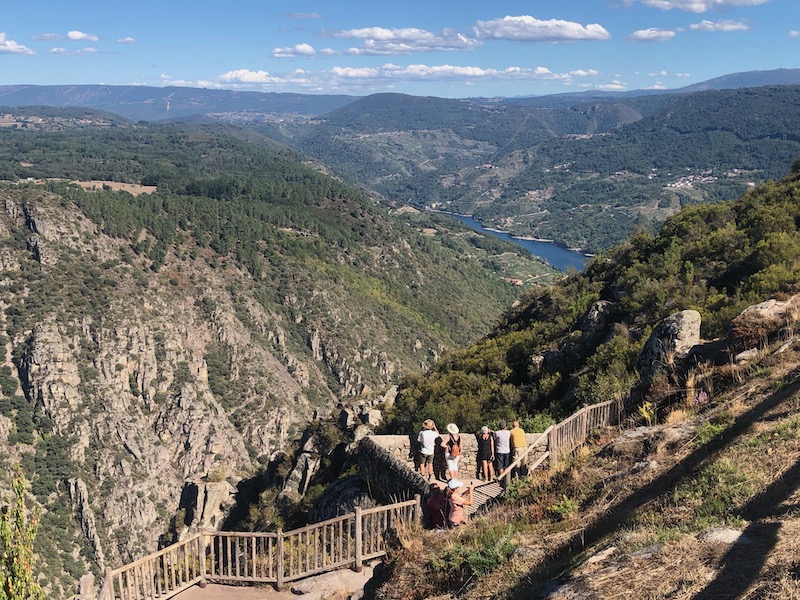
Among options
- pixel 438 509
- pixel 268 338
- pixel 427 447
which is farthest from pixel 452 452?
pixel 268 338

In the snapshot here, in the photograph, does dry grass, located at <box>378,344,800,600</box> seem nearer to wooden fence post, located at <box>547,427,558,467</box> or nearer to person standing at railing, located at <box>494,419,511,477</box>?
wooden fence post, located at <box>547,427,558,467</box>

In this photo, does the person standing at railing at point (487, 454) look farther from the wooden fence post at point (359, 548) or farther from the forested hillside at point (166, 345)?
the forested hillside at point (166, 345)

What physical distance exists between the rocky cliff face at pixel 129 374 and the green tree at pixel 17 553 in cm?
4763

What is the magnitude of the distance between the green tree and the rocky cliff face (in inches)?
1875

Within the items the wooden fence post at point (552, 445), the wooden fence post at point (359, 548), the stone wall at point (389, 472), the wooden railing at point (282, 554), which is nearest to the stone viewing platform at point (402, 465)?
the stone wall at point (389, 472)

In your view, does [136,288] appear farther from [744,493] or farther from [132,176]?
[132,176]

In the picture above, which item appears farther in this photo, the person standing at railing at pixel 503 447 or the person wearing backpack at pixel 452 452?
the person standing at railing at pixel 503 447

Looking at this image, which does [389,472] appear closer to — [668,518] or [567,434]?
[567,434]

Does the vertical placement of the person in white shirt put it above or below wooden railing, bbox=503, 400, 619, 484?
below

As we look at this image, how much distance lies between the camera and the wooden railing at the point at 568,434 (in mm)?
11919

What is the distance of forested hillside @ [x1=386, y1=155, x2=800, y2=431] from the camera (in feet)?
62.7

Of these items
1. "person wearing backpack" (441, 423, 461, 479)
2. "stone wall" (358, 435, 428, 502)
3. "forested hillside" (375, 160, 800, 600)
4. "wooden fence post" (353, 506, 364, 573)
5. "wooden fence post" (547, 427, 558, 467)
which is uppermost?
"forested hillside" (375, 160, 800, 600)

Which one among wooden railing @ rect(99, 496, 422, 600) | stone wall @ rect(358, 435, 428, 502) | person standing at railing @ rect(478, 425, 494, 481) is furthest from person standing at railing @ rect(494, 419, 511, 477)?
wooden railing @ rect(99, 496, 422, 600)

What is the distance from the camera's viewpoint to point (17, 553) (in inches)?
353
